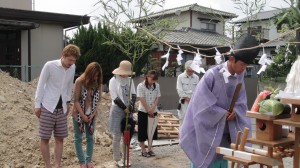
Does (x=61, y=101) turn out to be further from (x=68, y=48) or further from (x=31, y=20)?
(x=31, y=20)

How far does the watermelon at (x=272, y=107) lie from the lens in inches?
112

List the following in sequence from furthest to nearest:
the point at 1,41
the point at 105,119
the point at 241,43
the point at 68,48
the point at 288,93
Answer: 1. the point at 1,41
2. the point at 105,119
3. the point at 68,48
4. the point at 241,43
5. the point at 288,93

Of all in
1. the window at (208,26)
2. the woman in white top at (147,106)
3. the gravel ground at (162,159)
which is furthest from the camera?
the window at (208,26)

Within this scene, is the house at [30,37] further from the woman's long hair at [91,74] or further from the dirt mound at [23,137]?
the woman's long hair at [91,74]

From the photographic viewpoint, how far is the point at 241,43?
10.5 feet

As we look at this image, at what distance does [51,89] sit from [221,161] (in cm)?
Result: 257

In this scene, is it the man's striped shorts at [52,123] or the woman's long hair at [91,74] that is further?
the woman's long hair at [91,74]

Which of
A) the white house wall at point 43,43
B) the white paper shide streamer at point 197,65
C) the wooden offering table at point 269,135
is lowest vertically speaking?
the wooden offering table at point 269,135

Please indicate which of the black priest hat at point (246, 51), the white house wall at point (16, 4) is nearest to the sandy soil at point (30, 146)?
the black priest hat at point (246, 51)

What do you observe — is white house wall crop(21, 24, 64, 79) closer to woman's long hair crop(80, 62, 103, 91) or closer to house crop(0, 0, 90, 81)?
house crop(0, 0, 90, 81)

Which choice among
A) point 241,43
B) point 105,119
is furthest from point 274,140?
point 105,119

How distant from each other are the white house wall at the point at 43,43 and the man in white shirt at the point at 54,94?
11143mm

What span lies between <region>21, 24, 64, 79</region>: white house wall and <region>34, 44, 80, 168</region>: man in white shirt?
11.1 m

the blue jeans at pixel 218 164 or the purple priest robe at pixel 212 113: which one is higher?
the purple priest robe at pixel 212 113
